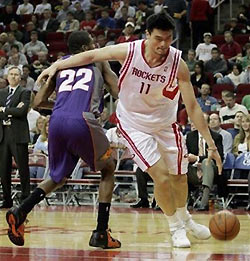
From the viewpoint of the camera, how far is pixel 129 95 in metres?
6.85

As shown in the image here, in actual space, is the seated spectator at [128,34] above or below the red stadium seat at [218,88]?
above

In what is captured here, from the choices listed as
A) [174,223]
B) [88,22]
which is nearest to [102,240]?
[174,223]

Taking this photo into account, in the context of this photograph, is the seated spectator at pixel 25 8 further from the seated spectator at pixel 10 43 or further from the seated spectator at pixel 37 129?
the seated spectator at pixel 37 129

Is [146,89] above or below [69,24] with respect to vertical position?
above

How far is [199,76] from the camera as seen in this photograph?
16359 mm

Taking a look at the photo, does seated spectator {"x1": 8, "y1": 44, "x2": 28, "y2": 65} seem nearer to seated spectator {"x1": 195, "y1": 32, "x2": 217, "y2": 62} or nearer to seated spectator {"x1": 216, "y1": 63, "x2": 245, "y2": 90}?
seated spectator {"x1": 195, "y1": 32, "x2": 217, "y2": 62}

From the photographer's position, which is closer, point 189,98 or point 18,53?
point 189,98

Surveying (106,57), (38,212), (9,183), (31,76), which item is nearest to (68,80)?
(106,57)

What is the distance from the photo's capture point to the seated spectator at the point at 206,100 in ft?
49.7

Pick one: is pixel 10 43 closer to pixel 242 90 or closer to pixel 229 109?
pixel 242 90

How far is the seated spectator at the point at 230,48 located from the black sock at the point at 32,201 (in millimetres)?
11370

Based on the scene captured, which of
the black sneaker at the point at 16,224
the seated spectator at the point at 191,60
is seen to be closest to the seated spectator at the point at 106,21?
the seated spectator at the point at 191,60

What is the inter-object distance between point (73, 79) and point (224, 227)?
1.86 m

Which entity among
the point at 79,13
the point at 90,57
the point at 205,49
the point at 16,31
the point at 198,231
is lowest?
the point at 198,231
